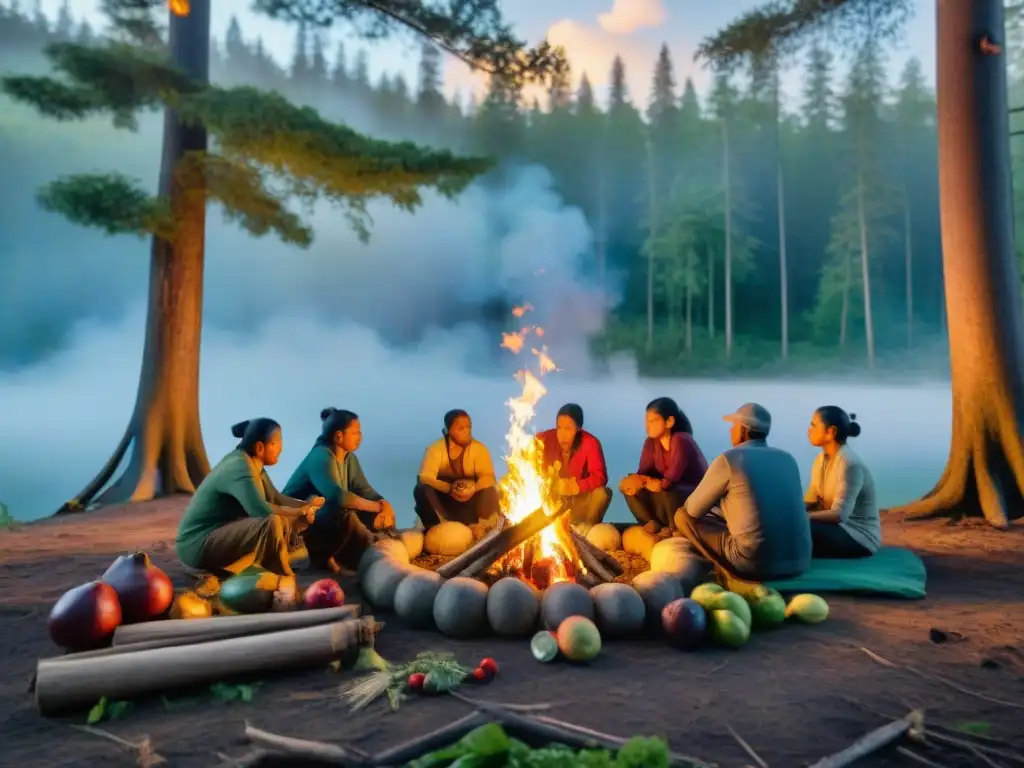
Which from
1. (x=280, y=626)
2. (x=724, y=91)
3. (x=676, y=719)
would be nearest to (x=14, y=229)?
(x=724, y=91)

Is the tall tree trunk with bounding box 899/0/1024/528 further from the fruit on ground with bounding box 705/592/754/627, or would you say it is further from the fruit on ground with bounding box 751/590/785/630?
the fruit on ground with bounding box 705/592/754/627

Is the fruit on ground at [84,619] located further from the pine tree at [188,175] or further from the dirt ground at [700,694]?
the pine tree at [188,175]

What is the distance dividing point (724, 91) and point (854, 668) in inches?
537

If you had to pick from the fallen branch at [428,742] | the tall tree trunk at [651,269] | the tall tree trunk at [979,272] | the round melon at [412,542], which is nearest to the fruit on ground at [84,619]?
the fallen branch at [428,742]

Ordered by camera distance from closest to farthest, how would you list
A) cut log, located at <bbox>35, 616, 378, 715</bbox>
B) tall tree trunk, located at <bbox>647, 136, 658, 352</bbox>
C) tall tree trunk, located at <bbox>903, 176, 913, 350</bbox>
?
cut log, located at <bbox>35, 616, 378, 715</bbox> → tall tree trunk, located at <bbox>903, 176, 913, 350</bbox> → tall tree trunk, located at <bbox>647, 136, 658, 352</bbox>

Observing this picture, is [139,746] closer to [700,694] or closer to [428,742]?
[428,742]

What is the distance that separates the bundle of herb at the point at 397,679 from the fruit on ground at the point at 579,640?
0.52 m

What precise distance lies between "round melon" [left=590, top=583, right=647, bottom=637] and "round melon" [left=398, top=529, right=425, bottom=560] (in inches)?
70.8

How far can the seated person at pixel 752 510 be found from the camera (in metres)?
4.70

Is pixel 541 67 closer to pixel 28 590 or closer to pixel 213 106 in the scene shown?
pixel 213 106

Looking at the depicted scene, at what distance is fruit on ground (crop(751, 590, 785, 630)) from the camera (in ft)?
14.3

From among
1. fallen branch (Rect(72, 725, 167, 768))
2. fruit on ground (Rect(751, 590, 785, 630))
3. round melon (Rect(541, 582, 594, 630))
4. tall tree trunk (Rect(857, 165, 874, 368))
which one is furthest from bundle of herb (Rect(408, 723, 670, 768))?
tall tree trunk (Rect(857, 165, 874, 368))

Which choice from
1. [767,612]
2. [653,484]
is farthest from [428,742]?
[653,484]

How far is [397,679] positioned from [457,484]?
2697 millimetres
